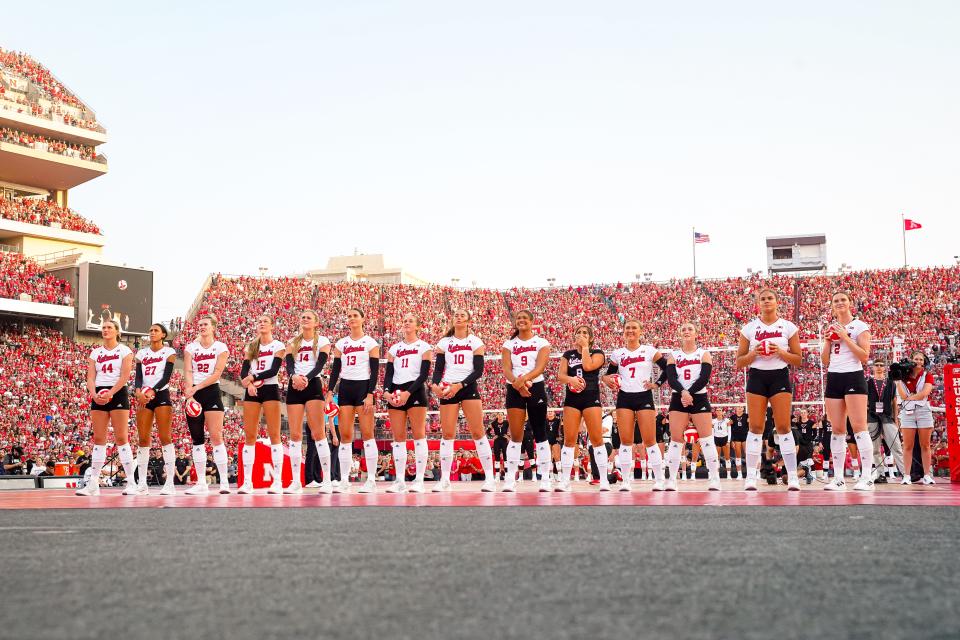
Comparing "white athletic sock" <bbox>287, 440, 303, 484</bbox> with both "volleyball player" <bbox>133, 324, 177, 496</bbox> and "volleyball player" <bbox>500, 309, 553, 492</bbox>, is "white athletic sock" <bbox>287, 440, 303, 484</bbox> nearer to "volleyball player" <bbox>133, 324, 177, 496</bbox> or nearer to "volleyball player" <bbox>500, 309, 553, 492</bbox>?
"volleyball player" <bbox>133, 324, 177, 496</bbox>

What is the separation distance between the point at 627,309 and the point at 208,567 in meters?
44.5

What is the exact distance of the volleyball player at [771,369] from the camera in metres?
10.2

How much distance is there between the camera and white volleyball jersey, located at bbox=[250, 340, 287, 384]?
38.0 ft

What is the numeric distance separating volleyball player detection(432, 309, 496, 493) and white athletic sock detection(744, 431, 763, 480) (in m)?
3.04

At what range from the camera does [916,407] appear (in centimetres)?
1295

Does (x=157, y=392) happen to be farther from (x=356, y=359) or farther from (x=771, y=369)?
(x=771, y=369)

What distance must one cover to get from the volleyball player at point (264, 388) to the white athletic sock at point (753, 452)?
5.70 metres

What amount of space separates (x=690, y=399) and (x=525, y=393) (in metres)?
2.09

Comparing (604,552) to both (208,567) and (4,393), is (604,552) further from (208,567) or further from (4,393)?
(4,393)

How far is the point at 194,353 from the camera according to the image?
1185 cm

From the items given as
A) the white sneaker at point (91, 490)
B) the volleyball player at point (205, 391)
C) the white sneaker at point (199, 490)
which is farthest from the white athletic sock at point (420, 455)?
the white sneaker at point (91, 490)

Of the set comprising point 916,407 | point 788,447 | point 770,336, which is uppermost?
point 770,336

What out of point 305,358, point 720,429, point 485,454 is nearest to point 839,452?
point 485,454

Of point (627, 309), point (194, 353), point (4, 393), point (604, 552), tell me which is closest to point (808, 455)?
point (194, 353)
